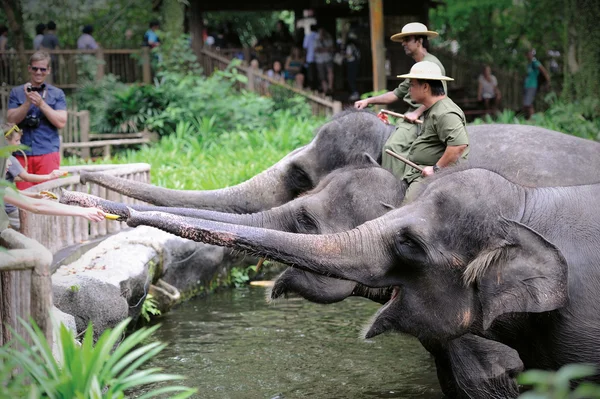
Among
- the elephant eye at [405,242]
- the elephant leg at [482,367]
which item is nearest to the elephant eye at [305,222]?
the elephant leg at [482,367]

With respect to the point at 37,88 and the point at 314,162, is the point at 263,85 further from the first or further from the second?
the point at 314,162

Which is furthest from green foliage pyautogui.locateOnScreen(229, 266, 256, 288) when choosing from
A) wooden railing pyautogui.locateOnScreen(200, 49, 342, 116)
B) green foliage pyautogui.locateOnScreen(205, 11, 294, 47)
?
green foliage pyautogui.locateOnScreen(205, 11, 294, 47)

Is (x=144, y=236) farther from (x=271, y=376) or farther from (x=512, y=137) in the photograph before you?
(x=512, y=137)

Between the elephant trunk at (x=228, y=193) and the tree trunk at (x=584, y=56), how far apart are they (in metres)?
12.1

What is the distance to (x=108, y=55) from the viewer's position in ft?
66.2

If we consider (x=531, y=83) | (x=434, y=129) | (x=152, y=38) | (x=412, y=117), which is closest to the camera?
(x=434, y=129)

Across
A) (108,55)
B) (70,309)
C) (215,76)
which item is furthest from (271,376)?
(108,55)

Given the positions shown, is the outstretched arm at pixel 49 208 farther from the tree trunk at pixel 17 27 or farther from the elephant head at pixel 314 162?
the tree trunk at pixel 17 27

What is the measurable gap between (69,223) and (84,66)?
11865mm

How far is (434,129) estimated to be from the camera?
21.1ft

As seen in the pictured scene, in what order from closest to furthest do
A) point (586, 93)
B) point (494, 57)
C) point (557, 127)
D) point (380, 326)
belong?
point (380, 326) < point (557, 127) < point (586, 93) < point (494, 57)

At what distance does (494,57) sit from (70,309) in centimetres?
2426

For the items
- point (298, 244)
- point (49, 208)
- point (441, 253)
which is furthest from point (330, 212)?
point (49, 208)

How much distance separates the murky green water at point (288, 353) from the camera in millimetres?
7129
